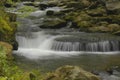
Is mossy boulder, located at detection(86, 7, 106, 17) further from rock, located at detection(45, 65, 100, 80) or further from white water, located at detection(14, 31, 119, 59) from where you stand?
rock, located at detection(45, 65, 100, 80)

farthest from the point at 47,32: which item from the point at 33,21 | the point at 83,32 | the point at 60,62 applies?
the point at 60,62

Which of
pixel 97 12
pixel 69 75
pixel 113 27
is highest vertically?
pixel 97 12

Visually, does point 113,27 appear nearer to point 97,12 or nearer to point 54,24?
point 97,12

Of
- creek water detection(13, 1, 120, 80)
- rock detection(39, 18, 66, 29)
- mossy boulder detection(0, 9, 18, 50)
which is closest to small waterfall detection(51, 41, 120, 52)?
creek water detection(13, 1, 120, 80)

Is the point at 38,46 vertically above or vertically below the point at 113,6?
below

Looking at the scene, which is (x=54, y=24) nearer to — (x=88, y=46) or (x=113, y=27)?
(x=113, y=27)

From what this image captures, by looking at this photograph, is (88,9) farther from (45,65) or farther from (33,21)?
(45,65)

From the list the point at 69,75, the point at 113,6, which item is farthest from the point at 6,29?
the point at 113,6

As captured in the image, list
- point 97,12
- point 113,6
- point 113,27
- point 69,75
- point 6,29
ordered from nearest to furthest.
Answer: point 69,75, point 6,29, point 113,27, point 97,12, point 113,6

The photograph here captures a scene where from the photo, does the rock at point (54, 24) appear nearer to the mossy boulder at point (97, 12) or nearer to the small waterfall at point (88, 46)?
the mossy boulder at point (97, 12)

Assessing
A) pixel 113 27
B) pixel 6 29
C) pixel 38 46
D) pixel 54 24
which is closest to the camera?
pixel 6 29

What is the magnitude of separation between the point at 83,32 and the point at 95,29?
3.57 ft

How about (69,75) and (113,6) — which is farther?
(113,6)

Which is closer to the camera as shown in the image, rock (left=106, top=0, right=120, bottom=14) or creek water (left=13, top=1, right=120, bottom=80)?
creek water (left=13, top=1, right=120, bottom=80)
